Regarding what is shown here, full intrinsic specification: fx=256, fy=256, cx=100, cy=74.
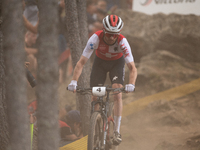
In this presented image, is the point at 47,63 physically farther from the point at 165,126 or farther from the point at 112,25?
the point at 165,126

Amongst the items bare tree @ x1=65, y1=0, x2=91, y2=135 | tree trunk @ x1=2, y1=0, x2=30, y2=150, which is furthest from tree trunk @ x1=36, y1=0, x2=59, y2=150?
bare tree @ x1=65, y1=0, x2=91, y2=135

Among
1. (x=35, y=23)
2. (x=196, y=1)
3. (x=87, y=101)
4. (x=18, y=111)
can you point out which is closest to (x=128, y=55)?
(x=87, y=101)

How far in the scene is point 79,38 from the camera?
633 centimetres

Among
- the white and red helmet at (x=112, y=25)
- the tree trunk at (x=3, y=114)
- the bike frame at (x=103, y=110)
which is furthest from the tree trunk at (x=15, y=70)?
the white and red helmet at (x=112, y=25)

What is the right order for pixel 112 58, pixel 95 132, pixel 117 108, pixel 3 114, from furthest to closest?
pixel 112 58, pixel 117 108, pixel 95 132, pixel 3 114

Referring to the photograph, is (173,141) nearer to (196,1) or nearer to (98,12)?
(98,12)

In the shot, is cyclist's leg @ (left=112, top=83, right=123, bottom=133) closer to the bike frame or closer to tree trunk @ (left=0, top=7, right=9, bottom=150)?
the bike frame

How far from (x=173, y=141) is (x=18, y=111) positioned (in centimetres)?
475

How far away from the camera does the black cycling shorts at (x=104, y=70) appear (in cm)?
507

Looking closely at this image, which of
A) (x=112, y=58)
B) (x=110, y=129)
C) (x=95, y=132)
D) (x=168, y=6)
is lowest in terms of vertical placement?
(x=110, y=129)

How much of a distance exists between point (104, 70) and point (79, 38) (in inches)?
59.0

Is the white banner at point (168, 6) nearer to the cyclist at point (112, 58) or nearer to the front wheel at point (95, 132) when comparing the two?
the cyclist at point (112, 58)

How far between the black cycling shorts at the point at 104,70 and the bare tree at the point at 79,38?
1.16 metres

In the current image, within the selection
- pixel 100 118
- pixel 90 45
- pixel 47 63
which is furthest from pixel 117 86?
pixel 47 63
